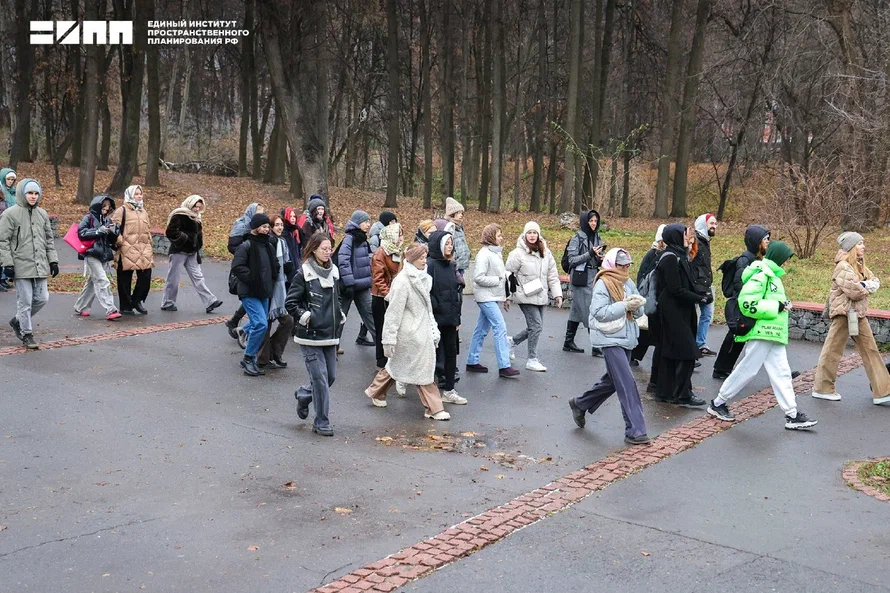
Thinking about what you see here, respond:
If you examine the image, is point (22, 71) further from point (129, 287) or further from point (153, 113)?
point (129, 287)

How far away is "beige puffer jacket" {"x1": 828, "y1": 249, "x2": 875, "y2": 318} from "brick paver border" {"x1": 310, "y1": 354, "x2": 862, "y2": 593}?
1.46m

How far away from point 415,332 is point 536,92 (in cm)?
3366

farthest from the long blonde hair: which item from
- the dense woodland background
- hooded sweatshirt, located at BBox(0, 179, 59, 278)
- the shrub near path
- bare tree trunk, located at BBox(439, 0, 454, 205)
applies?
bare tree trunk, located at BBox(439, 0, 454, 205)

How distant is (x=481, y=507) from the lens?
695 cm

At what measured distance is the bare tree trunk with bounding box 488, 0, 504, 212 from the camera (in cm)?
3319

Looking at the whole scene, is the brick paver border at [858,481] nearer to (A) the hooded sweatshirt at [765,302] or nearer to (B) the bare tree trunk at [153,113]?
(A) the hooded sweatshirt at [765,302]

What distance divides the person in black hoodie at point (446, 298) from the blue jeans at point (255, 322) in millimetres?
1996

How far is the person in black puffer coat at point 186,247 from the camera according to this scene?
1462 cm

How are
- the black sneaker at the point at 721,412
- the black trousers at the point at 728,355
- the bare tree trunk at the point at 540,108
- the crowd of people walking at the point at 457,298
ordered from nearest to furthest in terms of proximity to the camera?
the crowd of people walking at the point at 457,298 < the black sneaker at the point at 721,412 < the black trousers at the point at 728,355 < the bare tree trunk at the point at 540,108

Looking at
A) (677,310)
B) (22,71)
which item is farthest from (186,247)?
(22,71)

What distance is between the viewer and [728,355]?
11.6 m

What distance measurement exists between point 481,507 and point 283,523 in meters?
1.36

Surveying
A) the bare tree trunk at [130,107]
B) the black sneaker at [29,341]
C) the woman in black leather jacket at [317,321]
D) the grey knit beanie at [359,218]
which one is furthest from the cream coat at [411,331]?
the bare tree trunk at [130,107]

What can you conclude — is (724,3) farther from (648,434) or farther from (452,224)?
(648,434)
